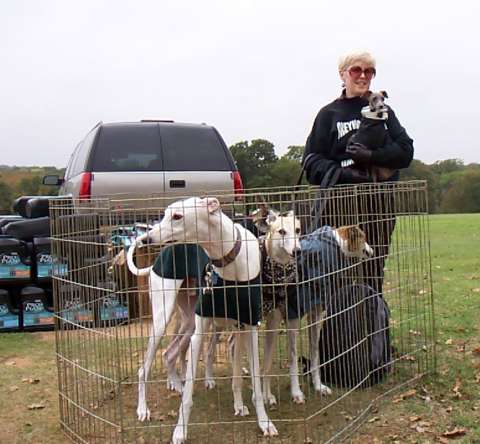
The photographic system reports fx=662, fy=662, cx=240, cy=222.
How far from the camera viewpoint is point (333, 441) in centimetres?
356

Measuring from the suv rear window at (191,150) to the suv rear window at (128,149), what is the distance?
116mm

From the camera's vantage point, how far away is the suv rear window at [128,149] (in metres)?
7.29

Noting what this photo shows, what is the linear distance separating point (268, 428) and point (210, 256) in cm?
102

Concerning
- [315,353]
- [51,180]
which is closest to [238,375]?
[315,353]

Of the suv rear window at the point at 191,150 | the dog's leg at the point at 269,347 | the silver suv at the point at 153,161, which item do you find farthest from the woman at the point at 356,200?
the suv rear window at the point at 191,150

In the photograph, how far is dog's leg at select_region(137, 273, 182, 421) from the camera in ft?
12.9

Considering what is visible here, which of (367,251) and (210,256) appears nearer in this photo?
(210,256)

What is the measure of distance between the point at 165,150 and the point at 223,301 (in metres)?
4.16

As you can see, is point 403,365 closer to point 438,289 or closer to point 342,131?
point 342,131

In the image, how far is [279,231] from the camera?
3.66m

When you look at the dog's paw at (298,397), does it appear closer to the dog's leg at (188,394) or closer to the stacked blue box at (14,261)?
the dog's leg at (188,394)

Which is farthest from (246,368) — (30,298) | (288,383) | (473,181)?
(473,181)

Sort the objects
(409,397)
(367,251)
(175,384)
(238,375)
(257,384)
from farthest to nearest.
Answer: (175,384)
(409,397)
(367,251)
(238,375)
(257,384)

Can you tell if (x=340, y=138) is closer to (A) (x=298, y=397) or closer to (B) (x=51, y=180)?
(A) (x=298, y=397)
